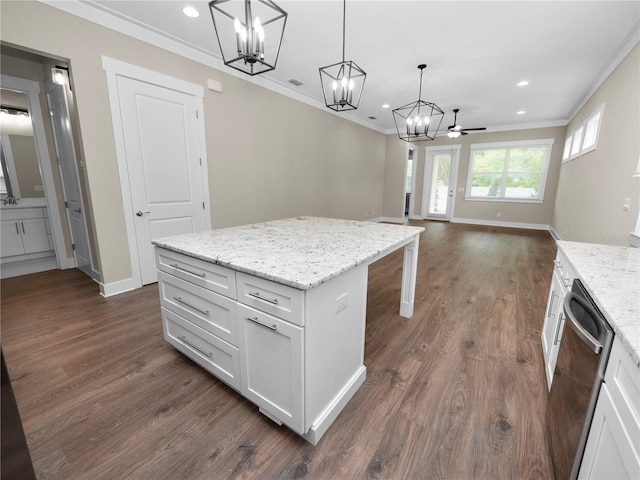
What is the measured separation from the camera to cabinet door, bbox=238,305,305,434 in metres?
1.21

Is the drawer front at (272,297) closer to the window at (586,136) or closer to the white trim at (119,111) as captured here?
the white trim at (119,111)

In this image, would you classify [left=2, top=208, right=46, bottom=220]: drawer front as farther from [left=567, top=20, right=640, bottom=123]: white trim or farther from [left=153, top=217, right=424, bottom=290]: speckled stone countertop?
[left=567, top=20, right=640, bottom=123]: white trim

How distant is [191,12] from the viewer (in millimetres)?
2600

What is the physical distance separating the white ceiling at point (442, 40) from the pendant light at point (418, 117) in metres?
0.38

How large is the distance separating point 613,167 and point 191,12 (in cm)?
470

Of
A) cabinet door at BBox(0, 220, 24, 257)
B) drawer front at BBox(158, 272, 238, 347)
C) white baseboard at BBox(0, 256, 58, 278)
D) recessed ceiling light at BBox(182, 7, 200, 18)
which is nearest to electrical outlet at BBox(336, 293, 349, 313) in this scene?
drawer front at BBox(158, 272, 238, 347)

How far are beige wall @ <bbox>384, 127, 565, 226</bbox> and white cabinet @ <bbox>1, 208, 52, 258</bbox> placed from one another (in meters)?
7.39

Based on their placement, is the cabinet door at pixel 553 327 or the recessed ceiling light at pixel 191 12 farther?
the recessed ceiling light at pixel 191 12

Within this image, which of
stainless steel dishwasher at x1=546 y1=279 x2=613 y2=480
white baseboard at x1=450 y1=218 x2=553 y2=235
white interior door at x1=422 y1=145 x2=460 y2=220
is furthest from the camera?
white interior door at x1=422 y1=145 x2=460 y2=220

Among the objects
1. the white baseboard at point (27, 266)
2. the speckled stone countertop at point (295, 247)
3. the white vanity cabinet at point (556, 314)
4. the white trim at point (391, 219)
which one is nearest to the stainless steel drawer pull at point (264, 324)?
the speckled stone countertop at point (295, 247)

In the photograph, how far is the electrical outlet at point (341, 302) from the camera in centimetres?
136

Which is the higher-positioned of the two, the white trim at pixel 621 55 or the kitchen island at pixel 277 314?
the white trim at pixel 621 55

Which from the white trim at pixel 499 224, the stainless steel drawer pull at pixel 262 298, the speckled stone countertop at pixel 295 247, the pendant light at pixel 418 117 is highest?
the pendant light at pixel 418 117

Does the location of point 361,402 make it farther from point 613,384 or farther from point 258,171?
point 258,171
